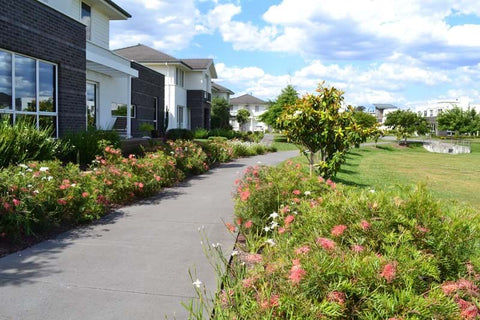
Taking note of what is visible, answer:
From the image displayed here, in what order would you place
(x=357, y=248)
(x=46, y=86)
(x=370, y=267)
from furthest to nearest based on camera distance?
1. (x=46, y=86)
2. (x=357, y=248)
3. (x=370, y=267)

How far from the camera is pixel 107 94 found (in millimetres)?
19688

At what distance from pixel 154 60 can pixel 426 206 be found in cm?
2924

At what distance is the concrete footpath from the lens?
349 centimetres

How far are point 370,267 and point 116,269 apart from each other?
118 inches

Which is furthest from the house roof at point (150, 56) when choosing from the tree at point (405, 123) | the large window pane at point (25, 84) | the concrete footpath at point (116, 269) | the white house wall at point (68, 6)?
the tree at point (405, 123)

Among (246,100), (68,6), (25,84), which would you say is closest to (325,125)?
(25,84)

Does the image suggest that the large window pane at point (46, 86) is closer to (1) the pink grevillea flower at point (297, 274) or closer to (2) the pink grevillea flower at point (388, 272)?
(1) the pink grevillea flower at point (297, 274)

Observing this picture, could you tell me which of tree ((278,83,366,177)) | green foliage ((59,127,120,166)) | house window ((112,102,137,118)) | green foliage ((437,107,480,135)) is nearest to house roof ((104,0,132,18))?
house window ((112,102,137,118))

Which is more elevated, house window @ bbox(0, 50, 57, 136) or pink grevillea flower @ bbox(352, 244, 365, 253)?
house window @ bbox(0, 50, 57, 136)

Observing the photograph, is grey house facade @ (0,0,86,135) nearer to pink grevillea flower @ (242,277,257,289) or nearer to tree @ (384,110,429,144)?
pink grevillea flower @ (242,277,257,289)

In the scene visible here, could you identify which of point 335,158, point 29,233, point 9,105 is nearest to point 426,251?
point 29,233

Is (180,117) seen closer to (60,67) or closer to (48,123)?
(60,67)

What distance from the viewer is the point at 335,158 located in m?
8.61

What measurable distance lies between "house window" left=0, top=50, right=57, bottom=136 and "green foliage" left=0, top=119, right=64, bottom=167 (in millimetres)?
1032
